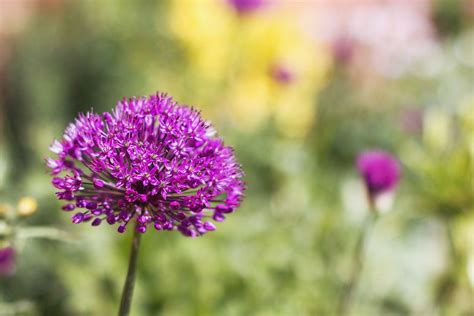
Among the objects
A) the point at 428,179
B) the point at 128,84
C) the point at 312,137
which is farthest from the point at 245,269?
the point at 128,84

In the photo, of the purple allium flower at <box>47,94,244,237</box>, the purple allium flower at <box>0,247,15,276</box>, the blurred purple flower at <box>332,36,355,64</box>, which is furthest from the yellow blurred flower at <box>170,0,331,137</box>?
the purple allium flower at <box>47,94,244,237</box>

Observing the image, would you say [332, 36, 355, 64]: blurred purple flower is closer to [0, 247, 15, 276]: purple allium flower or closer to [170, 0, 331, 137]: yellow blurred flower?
[170, 0, 331, 137]: yellow blurred flower

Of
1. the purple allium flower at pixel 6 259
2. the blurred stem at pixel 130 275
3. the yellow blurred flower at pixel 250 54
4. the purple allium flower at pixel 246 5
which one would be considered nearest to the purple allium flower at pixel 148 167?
the blurred stem at pixel 130 275

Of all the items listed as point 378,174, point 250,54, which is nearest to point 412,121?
point 250,54

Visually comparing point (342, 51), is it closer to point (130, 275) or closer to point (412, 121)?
point (412, 121)

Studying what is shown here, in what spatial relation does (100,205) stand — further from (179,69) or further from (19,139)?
(179,69)
